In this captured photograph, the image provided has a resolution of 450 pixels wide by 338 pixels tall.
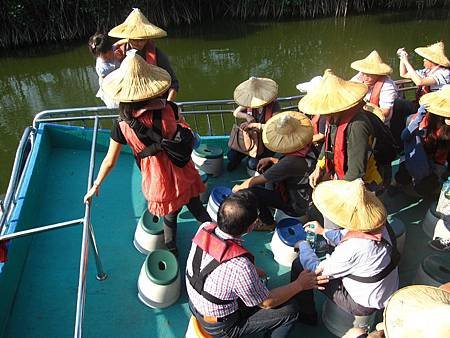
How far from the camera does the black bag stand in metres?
2.96

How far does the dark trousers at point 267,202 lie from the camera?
373cm

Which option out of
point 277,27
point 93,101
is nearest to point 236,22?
point 277,27

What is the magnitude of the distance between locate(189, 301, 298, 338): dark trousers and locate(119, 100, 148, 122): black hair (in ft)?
4.21

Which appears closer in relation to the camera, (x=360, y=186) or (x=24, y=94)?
(x=360, y=186)

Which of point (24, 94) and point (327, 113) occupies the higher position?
point (327, 113)

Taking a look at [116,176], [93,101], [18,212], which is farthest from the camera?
[93,101]

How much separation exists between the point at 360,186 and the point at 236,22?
51.1 ft

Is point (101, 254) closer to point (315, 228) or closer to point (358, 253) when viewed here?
point (315, 228)

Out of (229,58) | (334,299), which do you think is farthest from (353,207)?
(229,58)

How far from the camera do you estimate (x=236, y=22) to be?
56.1 ft

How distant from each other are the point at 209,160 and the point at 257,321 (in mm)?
2219

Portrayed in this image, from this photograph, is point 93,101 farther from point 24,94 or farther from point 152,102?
point 152,102

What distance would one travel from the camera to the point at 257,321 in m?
2.66

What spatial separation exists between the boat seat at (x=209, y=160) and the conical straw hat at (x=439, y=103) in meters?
2.02
